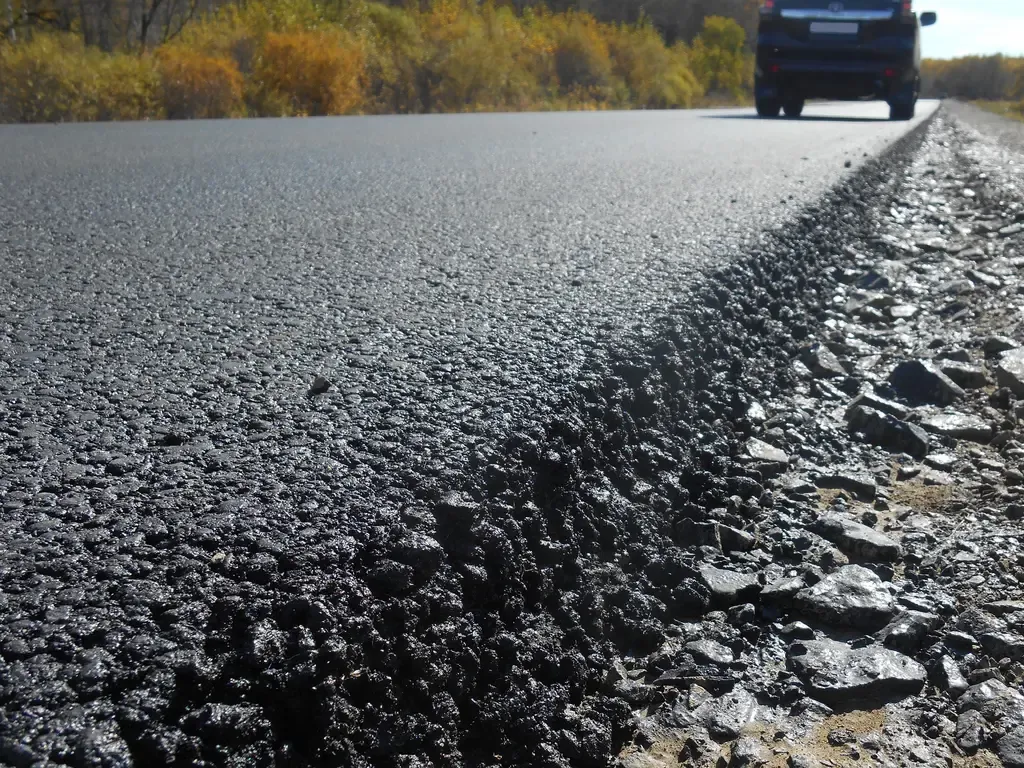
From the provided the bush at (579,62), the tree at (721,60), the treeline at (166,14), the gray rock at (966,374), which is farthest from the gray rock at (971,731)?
the tree at (721,60)

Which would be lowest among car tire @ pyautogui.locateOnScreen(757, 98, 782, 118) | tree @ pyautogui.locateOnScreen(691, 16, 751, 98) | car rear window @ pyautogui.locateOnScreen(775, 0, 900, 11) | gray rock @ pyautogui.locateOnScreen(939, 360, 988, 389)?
gray rock @ pyautogui.locateOnScreen(939, 360, 988, 389)

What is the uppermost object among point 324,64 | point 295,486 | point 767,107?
point 324,64

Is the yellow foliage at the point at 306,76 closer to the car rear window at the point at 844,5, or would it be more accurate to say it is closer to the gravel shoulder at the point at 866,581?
the car rear window at the point at 844,5

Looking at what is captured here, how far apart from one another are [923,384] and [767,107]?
1007cm

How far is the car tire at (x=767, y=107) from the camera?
1175 cm

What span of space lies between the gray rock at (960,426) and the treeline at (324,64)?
8765 millimetres

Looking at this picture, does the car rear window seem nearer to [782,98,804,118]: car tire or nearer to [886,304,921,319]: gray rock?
[782,98,804,118]: car tire

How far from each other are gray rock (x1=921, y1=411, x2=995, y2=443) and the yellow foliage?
10632mm

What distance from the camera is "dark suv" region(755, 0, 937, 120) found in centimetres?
1092

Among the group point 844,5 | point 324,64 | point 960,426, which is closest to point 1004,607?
point 960,426

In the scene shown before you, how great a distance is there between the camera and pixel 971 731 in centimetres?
118

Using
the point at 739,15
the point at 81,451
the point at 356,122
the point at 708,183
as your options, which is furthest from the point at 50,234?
the point at 739,15

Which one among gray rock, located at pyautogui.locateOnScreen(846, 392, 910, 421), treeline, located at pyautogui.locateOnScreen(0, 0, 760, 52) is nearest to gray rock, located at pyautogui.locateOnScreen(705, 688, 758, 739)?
gray rock, located at pyautogui.locateOnScreen(846, 392, 910, 421)

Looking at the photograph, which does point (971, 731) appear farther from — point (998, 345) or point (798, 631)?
point (998, 345)
